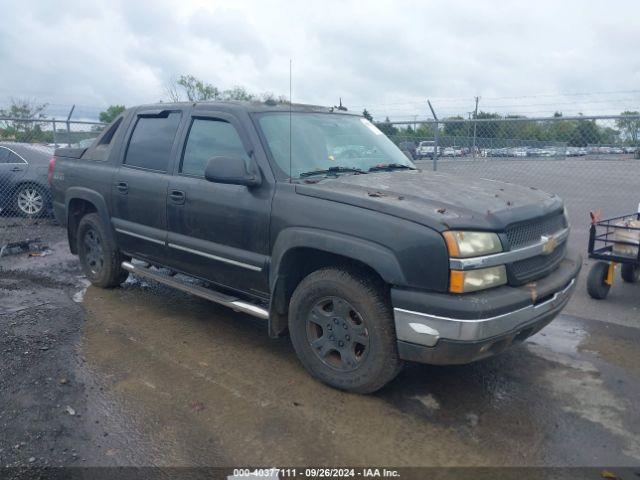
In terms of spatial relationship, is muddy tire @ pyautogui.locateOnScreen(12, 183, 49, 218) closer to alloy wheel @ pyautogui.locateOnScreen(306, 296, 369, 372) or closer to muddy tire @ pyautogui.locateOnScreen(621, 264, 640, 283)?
alloy wheel @ pyautogui.locateOnScreen(306, 296, 369, 372)

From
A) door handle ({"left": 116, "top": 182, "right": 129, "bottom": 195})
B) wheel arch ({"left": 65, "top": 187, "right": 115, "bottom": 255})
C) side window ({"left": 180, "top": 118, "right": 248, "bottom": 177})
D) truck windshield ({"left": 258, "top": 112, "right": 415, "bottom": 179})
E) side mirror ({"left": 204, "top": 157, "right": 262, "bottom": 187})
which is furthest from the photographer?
wheel arch ({"left": 65, "top": 187, "right": 115, "bottom": 255})

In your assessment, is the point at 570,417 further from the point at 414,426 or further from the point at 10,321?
the point at 10,321

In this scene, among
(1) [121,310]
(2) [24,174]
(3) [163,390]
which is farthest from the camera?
(2) [24,174]

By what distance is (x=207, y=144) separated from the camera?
477 cm

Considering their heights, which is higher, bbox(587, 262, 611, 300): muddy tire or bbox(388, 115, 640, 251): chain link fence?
bbox(388, 115, 640, 251): chain link fence

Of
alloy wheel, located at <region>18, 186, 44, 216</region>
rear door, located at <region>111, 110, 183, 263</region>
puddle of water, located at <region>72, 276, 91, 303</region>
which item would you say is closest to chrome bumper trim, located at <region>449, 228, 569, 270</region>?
rear door, located at <region>111, 110, 183, 263</region>

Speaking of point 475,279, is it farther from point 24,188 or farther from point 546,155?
point 24,188

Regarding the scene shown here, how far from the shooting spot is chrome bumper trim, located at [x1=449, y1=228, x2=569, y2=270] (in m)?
3.23

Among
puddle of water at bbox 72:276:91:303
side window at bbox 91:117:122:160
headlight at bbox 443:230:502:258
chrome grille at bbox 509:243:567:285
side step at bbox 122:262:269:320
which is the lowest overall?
puddle of water at bbox 72:276:91:303

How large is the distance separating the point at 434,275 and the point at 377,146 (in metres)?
2.12

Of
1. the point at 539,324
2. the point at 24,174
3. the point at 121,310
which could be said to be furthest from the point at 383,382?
the point at 24,174

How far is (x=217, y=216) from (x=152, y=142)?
4.45 feet

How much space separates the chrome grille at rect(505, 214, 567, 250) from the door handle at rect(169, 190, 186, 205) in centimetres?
266

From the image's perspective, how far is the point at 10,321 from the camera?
5.21 m
